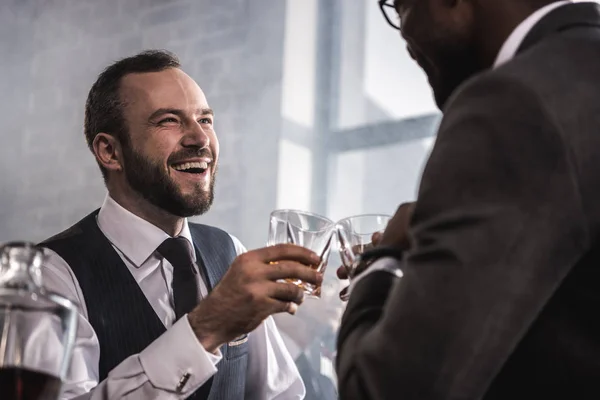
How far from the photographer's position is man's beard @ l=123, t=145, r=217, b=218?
1.84 meters

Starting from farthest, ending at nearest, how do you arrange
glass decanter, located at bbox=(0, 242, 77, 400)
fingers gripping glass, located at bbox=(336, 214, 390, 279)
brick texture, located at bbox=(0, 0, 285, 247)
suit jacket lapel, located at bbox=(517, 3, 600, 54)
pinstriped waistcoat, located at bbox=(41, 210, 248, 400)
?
brick texture, located at bbox=(0, 0, 285, 247) < pinstriped waistcoat, located at bbox=(41, 210, 248, 400) < fingers gripping glass, located at bbox=(336, 214, 390, 279) < suit jacket lapel, located at bbox=(517, 3, 600, 54) < glass decanter, located at bbox=(0, 242, 77, 400)

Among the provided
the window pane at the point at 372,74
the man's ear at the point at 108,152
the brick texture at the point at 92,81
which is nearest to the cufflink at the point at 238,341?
the man's ear at the point at 108,152

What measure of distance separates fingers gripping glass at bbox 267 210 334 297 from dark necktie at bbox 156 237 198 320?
0.56 m

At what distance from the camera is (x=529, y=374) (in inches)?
25.8

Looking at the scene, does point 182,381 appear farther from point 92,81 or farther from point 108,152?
point 92,81

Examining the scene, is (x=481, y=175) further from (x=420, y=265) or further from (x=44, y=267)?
(x=44, y=267)

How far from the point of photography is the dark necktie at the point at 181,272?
1711 mm

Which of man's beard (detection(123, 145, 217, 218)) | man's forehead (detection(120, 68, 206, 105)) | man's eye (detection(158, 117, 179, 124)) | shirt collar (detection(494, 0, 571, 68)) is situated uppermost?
shirt collar (detection(494, 0, 571, 68))

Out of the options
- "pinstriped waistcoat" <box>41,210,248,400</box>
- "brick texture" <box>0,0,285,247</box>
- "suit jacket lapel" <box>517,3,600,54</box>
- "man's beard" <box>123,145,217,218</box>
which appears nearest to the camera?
"suit jacket lapel" <box>517,3,600,54</box>

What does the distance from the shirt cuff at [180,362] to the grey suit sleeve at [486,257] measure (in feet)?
2.44

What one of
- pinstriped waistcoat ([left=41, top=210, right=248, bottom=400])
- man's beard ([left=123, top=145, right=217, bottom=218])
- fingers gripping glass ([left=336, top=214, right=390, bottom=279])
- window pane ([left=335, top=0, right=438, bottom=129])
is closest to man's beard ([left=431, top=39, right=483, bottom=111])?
fingers gripping glass ([left=336, top=214, right=390, bottom=279])

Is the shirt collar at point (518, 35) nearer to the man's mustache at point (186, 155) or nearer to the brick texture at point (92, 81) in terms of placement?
the man's mustache at point (186, 155)

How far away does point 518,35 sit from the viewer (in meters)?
0.74

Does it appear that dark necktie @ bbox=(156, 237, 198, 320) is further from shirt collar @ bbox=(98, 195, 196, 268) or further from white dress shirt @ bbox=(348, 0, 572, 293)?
white dress shirt @ bbox=(348, 0, 572, 293)
